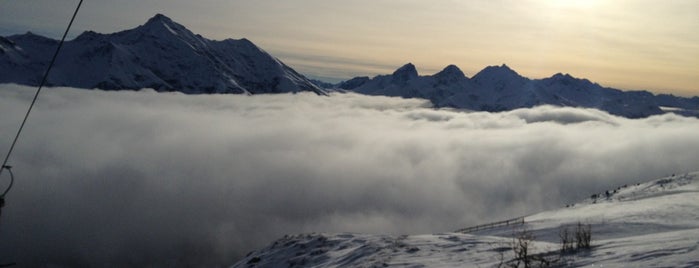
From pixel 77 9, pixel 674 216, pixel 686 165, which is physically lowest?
pixel 686 165

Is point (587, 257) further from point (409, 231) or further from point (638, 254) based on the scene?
point (409, 231)

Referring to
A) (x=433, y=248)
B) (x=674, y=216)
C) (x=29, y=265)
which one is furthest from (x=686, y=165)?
(x=29, y=265)

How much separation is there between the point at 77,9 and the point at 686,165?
223 m

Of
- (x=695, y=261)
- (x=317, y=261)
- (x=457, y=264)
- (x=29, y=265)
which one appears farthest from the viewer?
(x=29, y=265)

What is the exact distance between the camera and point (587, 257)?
1227 centimetres

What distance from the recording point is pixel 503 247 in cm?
1747

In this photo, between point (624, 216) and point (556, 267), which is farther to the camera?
point (624, 216)

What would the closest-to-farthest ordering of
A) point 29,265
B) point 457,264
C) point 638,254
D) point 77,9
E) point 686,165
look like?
1. point 77,9
2. point 638,254
3. point 457,264
4. point 686,165
5. point 29,265

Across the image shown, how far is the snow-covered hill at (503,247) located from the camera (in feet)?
37.1

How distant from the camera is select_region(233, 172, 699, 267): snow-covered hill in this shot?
11297mm

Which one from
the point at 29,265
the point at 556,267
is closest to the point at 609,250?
the point at 556,267

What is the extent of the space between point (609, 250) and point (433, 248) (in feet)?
28.0

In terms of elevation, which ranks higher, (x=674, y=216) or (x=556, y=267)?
(x=556, y=267)

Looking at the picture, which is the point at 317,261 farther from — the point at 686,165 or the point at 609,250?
the point at 686,165
